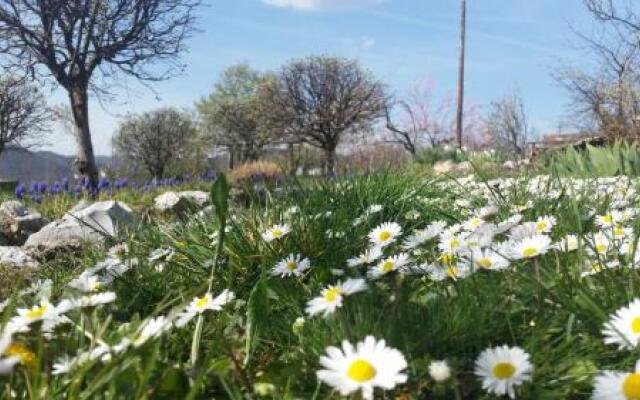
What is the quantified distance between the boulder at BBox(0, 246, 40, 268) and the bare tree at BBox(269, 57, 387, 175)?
79.8ft

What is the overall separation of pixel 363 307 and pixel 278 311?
663mm

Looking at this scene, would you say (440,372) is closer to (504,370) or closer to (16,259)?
(504,370)

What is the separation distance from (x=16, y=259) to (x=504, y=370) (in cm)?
424

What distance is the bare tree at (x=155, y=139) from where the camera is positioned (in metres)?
33.8

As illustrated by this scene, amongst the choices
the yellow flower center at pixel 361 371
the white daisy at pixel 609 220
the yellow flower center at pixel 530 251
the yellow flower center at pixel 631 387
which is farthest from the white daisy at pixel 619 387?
the white daisy at pixel 609 220

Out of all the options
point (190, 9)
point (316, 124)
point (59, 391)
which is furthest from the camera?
point (316, 124)

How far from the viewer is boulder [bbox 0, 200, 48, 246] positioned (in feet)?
22.8

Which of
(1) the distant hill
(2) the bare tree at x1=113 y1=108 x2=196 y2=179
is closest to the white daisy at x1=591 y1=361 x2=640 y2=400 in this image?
(2) the bare tree at x1=113 y1=108 x2=196 y2=179

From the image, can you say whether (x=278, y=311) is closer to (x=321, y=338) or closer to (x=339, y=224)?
(x=321, y=338)

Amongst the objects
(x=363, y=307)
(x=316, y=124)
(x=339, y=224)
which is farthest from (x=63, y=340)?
(x=316, y=124)

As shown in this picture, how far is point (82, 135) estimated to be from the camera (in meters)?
16.2

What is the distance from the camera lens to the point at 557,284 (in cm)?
165

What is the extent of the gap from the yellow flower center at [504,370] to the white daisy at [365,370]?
0.20 metres

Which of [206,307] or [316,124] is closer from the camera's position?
[206,307]
